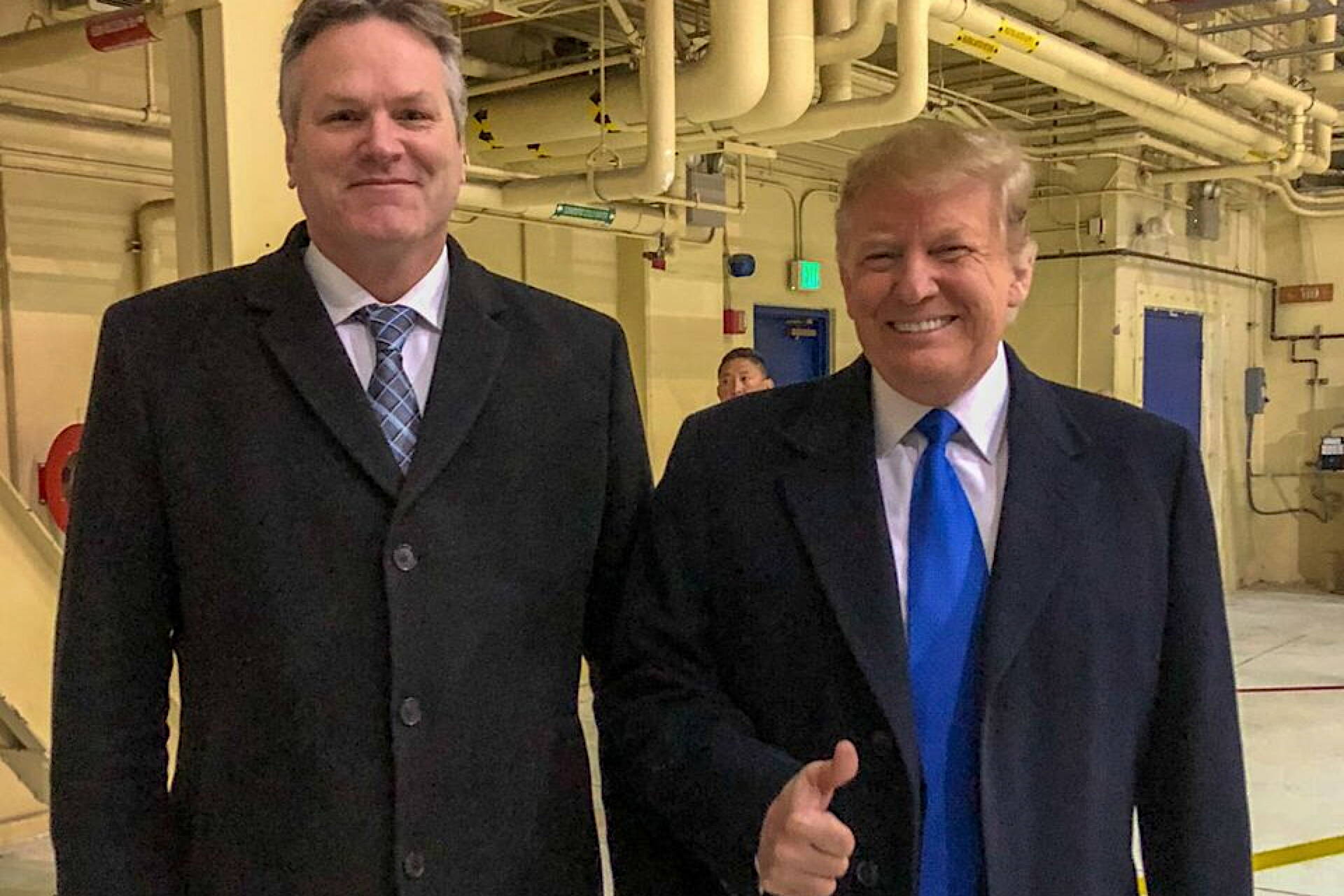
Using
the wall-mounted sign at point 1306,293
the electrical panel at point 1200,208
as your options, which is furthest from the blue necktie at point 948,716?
the wall-mounted sign at point 1306,293

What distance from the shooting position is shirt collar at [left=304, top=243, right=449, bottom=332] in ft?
4.25

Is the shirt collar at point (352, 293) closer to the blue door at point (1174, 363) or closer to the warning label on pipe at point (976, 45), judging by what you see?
the warning label on pipe at point (976, 45)

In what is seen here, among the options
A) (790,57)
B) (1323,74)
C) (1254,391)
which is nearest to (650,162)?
(790,57)

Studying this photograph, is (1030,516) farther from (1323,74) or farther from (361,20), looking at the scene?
(1323,74)

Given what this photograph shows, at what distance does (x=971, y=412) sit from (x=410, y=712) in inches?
26.7

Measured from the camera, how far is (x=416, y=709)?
123 centimetres

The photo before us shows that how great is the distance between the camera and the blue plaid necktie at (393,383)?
1265 millimetres

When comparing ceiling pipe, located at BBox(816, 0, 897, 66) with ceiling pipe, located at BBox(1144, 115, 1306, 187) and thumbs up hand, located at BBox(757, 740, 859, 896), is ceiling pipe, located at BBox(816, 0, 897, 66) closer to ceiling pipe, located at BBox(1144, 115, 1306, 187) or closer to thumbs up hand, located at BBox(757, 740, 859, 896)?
thumbs up hand, located at BBox(757, 740, 859, 896)

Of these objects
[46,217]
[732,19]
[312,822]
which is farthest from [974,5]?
[312,822]

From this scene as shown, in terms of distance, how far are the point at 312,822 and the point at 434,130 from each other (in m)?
0.71

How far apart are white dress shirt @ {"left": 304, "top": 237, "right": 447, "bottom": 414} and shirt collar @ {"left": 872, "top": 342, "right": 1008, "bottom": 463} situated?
0.50 metres

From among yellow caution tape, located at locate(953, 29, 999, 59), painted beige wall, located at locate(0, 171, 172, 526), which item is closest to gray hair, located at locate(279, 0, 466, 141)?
painted beige wall, located at locate(0, 171, 172, 526)

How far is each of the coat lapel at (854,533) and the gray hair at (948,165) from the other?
0.22m

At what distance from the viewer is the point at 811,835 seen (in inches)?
45.2
